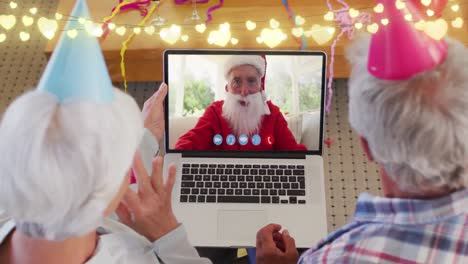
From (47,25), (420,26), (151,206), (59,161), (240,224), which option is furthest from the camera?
(47,25)

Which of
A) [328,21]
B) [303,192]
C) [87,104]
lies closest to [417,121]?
[87,104]

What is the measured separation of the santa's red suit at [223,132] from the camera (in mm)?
1146

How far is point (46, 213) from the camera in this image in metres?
0.60

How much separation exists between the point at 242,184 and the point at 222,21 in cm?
49

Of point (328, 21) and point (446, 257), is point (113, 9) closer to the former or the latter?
point (328, 21)

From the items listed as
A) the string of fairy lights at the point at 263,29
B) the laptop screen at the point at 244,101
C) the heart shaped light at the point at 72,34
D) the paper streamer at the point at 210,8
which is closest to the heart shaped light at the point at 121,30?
the string of fairy lights at the point at 263,29

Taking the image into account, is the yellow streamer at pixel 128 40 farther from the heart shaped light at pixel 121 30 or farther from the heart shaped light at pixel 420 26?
the heart shaped light at pixel 420 26

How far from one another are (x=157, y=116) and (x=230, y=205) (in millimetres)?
259

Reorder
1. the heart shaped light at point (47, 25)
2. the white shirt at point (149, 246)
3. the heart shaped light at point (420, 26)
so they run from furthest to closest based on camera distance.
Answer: the heart shaped light at point (47, 25) → the white shirt at point (149, 246) → the heart shaped light at point (420, 26)

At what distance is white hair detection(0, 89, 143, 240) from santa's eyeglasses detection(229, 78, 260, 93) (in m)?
0.51

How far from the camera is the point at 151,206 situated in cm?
89

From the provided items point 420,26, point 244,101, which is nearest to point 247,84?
point 244,101

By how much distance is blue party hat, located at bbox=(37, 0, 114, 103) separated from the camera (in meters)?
0.62

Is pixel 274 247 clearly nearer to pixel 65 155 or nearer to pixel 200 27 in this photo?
pixel 65 155
